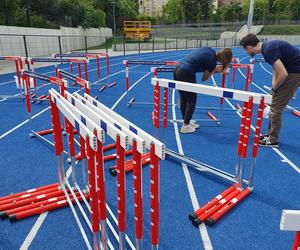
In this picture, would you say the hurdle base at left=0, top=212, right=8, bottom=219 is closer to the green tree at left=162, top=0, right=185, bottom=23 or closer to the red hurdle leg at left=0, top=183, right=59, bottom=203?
the red hurdle leg at left=0, top=183, right=59, bottom=203

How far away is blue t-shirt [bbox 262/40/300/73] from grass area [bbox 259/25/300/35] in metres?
59.9

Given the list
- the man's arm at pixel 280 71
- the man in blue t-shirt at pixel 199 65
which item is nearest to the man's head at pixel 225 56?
the man in blue t-shirt at pixel 199 65

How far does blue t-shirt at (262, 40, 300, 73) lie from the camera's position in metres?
4.46

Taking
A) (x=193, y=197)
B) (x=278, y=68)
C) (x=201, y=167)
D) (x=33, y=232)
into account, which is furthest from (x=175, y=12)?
(x=33, y=232)

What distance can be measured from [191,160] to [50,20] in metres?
35.3

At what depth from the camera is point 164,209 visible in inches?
144

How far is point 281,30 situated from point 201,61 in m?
62.1

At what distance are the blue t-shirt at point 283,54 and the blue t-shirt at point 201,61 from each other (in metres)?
0.99

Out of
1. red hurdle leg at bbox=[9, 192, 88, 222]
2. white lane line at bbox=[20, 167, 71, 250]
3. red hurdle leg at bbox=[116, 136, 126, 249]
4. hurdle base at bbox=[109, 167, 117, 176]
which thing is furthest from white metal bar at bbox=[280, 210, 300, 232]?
hurdle base at bbox=[109, 167, 117, 176]

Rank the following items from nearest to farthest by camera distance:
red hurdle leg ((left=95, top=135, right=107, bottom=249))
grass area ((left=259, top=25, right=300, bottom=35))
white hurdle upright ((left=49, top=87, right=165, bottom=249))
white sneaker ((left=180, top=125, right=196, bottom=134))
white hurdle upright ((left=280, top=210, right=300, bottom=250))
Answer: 1. white hurdle upright ((left=280, top=210, right=300, bottom=250))
2. white hurdle upright ((left=49, top=87, right=165, bottom=249))
3. red hurdle leg ((left=95, top=135, right=107, bottom=249))
4. white sneaker ((left=180, top=125, right=196, bottom=134))
5. grass area ((left=259, top=25, right=300, bottom=35))

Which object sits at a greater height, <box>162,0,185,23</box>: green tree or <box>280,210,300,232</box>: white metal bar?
<box>162,0,185,23</box>: green tree

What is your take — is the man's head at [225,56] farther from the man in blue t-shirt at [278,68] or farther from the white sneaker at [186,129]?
the white sneaker at [186,129]

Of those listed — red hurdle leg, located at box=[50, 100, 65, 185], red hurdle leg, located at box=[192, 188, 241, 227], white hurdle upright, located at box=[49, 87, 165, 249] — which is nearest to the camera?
white hurdle upright, located at box=[49, 87, 165, 249]

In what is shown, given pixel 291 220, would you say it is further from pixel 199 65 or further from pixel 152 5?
pixel 152 5
